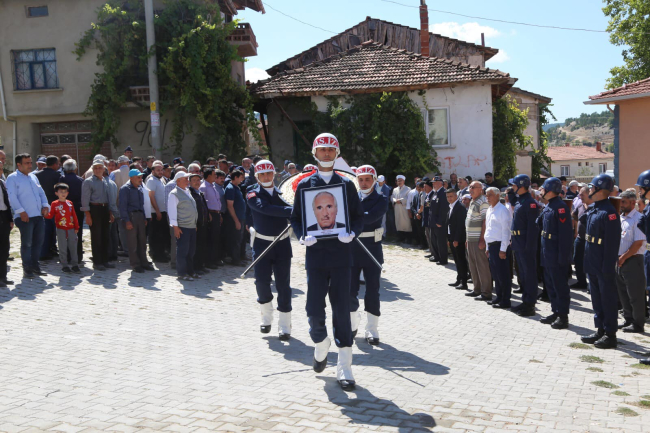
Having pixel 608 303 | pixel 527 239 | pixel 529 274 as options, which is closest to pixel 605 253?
pixel 608 303

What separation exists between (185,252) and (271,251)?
4049mm

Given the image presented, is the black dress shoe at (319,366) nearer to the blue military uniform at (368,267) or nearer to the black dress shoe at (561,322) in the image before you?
the blue military uniform at (368,267)

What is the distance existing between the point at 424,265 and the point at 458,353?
793 cm

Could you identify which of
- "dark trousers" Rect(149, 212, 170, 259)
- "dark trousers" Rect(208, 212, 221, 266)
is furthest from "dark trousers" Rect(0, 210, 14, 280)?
"dark trousers" Rect(208, 212, 221, 266)

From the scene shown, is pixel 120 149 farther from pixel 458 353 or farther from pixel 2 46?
pixel 458 353

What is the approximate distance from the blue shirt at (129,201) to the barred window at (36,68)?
14599mm

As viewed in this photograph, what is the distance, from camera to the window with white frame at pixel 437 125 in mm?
23094

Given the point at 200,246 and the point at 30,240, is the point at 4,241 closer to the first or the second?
the point at 30,240

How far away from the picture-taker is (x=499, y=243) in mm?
10555

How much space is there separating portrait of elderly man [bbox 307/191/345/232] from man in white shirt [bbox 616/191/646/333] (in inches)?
198

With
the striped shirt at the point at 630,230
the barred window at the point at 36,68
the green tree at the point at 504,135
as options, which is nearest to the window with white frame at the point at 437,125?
the green tree at the point at 504,135

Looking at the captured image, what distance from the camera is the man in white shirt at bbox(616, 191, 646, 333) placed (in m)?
9.02

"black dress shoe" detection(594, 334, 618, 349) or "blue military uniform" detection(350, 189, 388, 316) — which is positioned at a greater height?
"blue military uniform" detection(350, 189, 388, 316)

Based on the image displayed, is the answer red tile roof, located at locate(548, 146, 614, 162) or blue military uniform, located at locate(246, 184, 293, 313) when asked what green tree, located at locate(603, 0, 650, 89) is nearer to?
blue military uniform, located at locate(246, 184, 293, 313)
